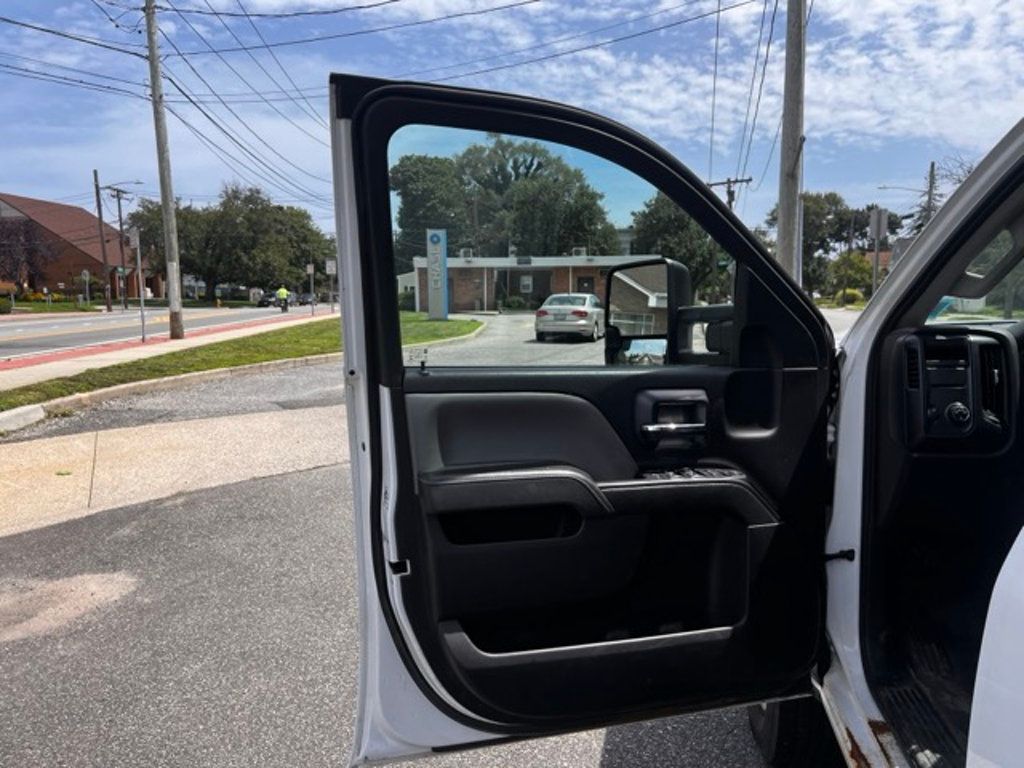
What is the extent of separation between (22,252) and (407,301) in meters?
74.5

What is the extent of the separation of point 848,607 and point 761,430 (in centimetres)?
51

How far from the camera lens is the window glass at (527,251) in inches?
75.7

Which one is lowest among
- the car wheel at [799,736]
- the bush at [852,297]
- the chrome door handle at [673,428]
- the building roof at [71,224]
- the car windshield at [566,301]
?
the car wheel at [799,736]

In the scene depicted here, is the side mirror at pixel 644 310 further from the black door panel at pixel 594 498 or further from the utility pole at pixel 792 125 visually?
the utility pole at pixel 792 125

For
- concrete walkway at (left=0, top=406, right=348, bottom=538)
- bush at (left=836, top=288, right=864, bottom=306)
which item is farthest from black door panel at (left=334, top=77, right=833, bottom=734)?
concrete walkway at (left=0, top=406, right=348, bottom=538)

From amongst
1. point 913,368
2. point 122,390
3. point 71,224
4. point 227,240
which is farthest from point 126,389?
point 71,224

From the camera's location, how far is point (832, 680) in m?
1.92

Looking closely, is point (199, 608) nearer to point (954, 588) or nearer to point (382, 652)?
point (382, 652)

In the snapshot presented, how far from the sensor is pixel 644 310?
8.80 feet

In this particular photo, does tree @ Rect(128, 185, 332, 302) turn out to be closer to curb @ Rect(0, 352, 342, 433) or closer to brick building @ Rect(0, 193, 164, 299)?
brick building @ Rect(0, 193, 164, 299)

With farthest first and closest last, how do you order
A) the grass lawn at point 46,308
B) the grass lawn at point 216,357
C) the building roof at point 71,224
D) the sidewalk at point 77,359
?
the building roof at point 71,224 < the grass lawn at point 46,308 < the sidewalk at point 77,359 < the grass lawn at point 216,357

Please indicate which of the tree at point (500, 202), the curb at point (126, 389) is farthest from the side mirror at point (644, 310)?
the curb at point (126, 389)

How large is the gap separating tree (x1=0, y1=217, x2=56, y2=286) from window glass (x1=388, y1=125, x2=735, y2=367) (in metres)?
73.6

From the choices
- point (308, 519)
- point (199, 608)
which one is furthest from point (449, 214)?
point (308, 519)
